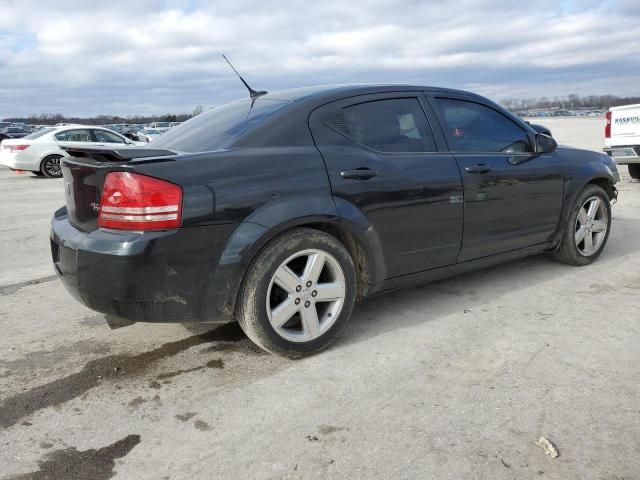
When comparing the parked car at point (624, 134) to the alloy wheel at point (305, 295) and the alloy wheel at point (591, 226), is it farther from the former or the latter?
the alloy wheel at point (305, 295)

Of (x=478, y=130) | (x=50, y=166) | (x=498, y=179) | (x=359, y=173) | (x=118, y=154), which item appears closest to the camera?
(x=118, y=154)

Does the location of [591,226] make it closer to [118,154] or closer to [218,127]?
[218,127]

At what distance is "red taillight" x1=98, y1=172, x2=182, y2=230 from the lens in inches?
106

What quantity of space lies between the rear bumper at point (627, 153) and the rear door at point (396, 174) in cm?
731

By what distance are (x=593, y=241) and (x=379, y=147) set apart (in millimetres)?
2688

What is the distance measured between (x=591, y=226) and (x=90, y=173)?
419 cm

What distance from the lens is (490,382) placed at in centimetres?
286

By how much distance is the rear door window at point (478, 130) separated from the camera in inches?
155

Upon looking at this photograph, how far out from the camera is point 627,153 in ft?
31.5

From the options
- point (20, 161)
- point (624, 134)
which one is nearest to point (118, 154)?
point (624, 134)

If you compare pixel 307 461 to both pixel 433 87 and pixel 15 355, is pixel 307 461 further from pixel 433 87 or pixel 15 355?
pixel 433 87

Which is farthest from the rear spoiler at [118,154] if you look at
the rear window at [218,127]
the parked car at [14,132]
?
the parked car at [14,132]

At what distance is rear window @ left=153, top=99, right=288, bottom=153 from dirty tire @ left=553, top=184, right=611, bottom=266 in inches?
110

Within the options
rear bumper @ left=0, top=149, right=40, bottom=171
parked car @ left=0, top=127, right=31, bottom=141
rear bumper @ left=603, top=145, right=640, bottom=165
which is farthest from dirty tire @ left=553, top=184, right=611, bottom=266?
parked car @ left=0, top=127, right=31, bottom=141
